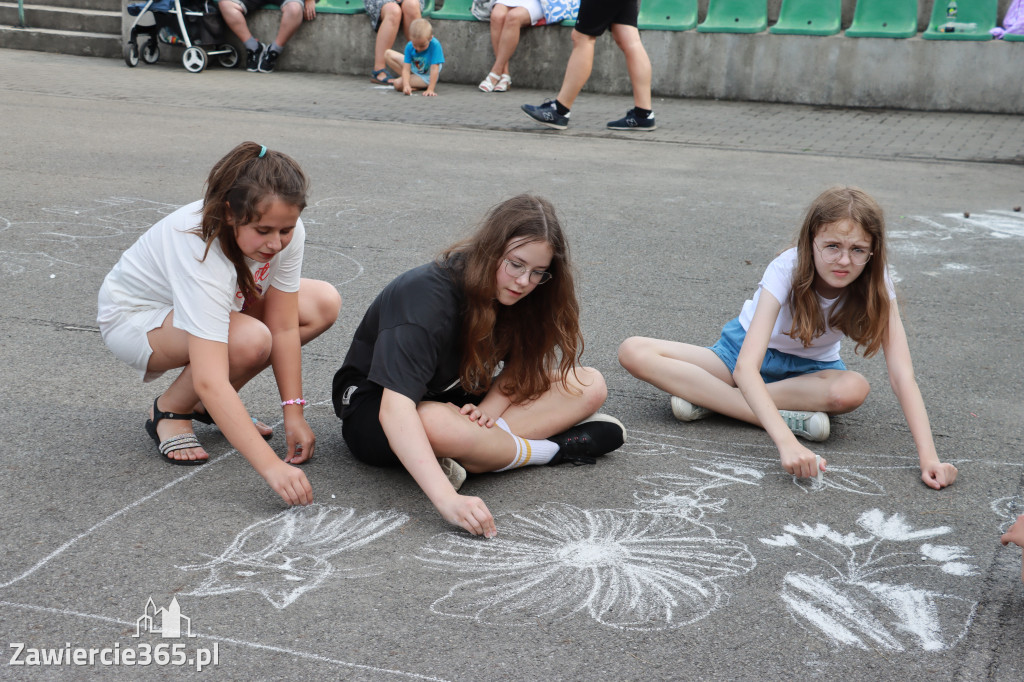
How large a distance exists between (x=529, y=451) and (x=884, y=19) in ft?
26.6

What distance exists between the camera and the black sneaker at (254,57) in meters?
10.8

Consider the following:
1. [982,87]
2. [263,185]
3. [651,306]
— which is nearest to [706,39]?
[982,87]

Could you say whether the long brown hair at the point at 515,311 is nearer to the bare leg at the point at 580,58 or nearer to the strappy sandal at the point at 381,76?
the bare leg at the point at 580,58

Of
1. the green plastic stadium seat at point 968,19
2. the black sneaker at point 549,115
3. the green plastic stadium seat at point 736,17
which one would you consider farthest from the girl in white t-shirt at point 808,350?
the green plastic stadium seat at point 736,17

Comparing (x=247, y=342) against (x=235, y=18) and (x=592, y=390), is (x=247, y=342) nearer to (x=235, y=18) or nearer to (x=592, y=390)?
(x=592, y=390)

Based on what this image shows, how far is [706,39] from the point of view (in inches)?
388

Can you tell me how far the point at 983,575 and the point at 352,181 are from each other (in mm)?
4508

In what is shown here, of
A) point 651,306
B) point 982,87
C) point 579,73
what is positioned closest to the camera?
point 651,306

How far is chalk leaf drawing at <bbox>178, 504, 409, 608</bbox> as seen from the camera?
2.20 meters

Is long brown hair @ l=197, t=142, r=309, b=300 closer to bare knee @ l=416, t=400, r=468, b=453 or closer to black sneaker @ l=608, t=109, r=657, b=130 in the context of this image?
bare knee @ l=416, t=400, r=468, b=453

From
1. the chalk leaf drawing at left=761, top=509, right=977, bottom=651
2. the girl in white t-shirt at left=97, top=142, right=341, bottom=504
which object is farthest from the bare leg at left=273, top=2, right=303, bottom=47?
the chalk leaf drawing at left=761, top=509, right=977, bottom=651

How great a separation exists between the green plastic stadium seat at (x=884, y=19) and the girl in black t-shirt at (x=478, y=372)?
299 inches

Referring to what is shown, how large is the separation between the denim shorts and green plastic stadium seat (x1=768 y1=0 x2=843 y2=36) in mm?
7176

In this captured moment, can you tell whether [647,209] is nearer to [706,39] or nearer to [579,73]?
[579,73]
